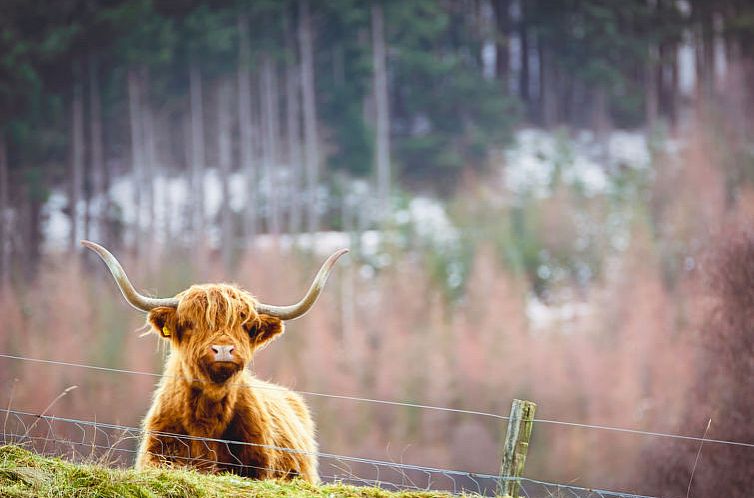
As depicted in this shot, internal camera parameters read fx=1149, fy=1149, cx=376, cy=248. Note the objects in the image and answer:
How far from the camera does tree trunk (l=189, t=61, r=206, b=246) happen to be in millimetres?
30141

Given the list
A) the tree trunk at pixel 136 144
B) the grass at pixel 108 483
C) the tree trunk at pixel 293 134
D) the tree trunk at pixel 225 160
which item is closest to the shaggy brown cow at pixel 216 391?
the grass at pixel 108 483

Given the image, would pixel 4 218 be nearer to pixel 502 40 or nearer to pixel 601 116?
pixel 502 40

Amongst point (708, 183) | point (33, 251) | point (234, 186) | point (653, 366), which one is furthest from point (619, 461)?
point (33, 251)

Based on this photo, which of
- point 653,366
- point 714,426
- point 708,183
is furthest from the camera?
point 708,183

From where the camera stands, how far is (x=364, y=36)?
1248 inches

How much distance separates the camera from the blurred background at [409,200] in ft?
94.1

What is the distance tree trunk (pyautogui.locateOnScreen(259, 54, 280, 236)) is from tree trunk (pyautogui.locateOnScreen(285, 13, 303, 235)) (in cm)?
35

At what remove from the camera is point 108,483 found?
4.91m

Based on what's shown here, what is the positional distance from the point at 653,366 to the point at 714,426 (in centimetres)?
582

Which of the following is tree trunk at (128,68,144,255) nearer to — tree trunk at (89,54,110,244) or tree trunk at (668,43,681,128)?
tree trunk at (89,54,110,244)

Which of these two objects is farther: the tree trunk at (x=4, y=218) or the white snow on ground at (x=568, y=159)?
the white snow on ground at (x=568, y=159)

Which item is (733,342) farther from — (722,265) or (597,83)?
(597,83)

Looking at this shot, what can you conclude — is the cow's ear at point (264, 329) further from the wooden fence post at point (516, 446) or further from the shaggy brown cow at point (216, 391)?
the wooden fence post at point (516, 446)

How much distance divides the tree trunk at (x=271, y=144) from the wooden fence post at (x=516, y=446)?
84.9 ft
